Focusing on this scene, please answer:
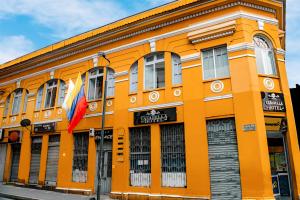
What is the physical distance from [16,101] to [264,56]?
56.0 ft

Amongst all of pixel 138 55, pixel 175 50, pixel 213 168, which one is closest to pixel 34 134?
pixel 138 55

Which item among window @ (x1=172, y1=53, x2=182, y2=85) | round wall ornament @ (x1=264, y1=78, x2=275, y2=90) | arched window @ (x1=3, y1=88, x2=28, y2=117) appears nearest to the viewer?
round wall ornament @ (x1=264, y1=78, x2=275, y2=90)

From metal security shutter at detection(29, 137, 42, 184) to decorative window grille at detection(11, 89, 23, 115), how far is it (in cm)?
346

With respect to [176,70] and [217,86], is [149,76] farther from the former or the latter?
[217,86]

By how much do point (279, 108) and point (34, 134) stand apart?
47.3 feet

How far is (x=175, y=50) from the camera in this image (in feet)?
43.2

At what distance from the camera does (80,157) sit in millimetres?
14789

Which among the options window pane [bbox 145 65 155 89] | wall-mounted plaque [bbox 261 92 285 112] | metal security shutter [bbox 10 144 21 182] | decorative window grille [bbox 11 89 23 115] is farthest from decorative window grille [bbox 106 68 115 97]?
decorative window grille [bbox 11 89 23 115]

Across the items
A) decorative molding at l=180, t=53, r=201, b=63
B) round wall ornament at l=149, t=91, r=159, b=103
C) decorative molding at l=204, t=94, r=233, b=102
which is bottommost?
decorative molding at l=204, t=94, r=233, b=102

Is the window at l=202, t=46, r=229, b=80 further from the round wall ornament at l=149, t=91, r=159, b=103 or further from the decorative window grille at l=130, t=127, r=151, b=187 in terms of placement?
the decorative window grille at l=130, t=127, r=151, b=187

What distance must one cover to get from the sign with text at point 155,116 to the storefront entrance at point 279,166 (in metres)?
4.29

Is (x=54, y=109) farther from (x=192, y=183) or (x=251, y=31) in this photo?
(x=251, y=31)

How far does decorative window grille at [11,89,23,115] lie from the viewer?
1911cm

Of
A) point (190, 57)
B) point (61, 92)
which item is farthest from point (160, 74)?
point (61, 92)
